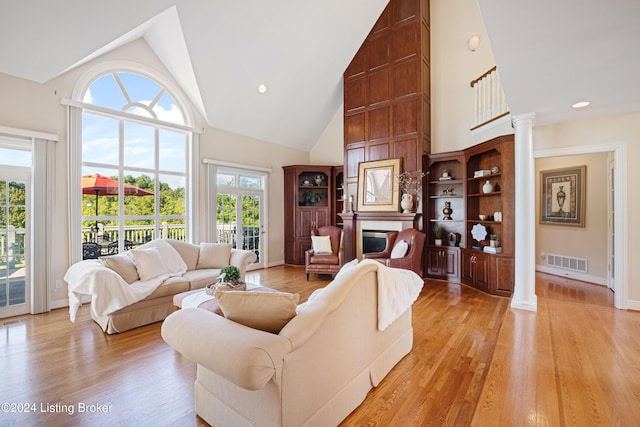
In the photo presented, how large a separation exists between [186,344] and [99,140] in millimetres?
4243

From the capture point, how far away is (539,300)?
160 inches

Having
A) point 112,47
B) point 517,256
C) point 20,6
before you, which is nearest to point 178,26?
point 112,47

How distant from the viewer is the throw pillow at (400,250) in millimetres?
4830

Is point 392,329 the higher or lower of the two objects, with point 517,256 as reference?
lower

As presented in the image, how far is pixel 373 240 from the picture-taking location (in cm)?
604

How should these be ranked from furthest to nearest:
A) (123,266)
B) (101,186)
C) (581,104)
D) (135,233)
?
(135,233)
(101,186)
(123,266)
(581,104)

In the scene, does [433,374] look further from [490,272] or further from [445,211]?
[445,211]

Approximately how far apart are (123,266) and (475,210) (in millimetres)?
5496

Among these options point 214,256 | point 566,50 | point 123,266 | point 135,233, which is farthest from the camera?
point 135,233

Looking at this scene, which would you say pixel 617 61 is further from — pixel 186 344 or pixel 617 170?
pixel 186 344

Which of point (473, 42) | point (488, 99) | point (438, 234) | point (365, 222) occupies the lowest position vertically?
point (438, 234)

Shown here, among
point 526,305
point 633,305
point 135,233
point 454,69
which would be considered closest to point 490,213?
point 526,305

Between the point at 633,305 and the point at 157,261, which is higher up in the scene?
the point at 157,261

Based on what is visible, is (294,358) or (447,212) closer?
(294,358)
